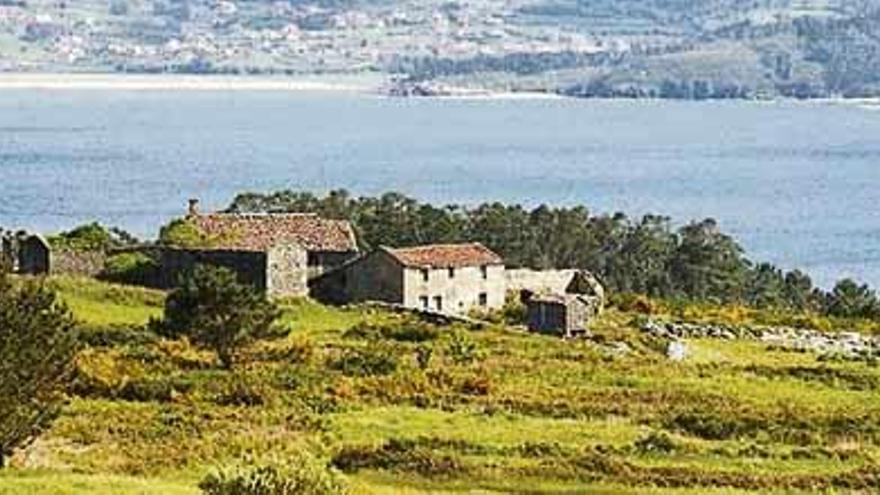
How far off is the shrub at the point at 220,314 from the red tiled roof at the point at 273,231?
46.6ft

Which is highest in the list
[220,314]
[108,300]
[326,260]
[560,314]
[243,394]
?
[243,394]

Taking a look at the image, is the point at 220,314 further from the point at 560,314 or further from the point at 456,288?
the point at 456,288

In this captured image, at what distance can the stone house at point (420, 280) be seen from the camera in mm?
59344

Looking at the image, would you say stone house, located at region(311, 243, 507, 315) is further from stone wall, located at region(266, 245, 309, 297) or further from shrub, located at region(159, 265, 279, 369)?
shrub, located at region(159, 265, 279, 369)

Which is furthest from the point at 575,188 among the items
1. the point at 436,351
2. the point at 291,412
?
the point at 291,412

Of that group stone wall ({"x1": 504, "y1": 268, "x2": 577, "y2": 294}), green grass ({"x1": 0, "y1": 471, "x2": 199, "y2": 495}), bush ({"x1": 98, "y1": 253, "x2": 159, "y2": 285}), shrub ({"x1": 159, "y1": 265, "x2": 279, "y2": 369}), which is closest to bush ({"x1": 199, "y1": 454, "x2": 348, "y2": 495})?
green grass ({"x1": 0, "y1": 471, "x2": 199, "y2": 495})

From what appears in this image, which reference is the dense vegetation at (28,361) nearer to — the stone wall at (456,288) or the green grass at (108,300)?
the green grass at (108,300)

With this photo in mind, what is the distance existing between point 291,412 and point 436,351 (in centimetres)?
1112

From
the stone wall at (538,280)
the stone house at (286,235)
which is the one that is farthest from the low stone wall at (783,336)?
the stone house at (286,235)

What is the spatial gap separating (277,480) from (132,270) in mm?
39024

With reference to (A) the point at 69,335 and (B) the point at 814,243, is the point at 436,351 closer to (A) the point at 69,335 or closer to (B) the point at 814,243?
(A) the point at 69,335

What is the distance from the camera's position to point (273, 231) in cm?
5994

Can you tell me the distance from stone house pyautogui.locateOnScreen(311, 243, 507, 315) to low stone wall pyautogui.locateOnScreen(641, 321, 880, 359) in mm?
6265

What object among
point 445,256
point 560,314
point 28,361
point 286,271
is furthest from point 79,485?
point 445,256
